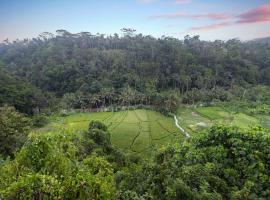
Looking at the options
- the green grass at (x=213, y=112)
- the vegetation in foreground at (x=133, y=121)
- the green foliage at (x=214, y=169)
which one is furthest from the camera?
the green grass at (x=213, y=112)

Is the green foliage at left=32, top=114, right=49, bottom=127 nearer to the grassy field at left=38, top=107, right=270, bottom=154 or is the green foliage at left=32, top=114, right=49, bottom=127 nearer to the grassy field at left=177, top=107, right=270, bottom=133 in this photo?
the grassy field at left=38, top=107, right=270, bottom=154

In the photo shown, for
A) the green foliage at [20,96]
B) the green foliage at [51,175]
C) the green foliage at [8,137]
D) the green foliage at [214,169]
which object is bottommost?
the green foliage at [20,96]

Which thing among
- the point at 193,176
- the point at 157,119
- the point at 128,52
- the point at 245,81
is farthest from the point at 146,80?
the point at 193,176

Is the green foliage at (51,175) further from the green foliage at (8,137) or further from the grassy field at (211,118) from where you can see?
the grassy field at (211,118)

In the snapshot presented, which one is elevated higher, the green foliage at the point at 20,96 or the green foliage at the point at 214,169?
the green foliage at the point at 214,169

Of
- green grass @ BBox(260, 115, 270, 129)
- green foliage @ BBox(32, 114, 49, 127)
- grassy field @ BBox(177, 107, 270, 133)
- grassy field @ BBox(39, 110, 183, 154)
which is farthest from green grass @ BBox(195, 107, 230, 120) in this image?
green foliage @ BBox(32, 114, 49, 127)

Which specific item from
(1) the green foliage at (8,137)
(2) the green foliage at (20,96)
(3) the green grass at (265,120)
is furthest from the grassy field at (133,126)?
(3) the green grass at (265,120)
